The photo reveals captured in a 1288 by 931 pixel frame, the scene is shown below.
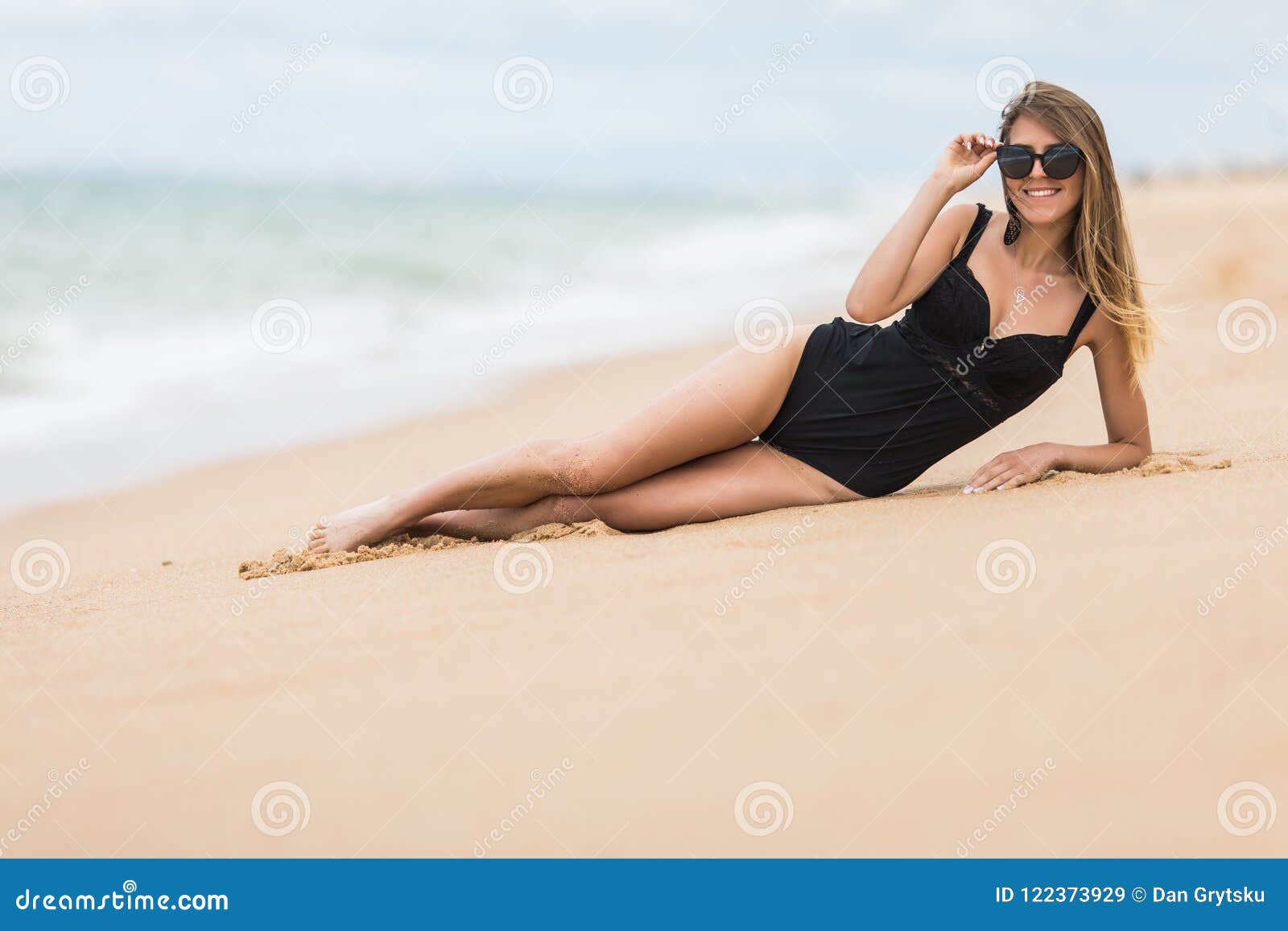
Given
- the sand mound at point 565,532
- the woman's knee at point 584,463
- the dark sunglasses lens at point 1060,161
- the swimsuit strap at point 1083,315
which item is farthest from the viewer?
the sand mound at point 565,532

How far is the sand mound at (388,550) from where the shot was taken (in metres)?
4.26

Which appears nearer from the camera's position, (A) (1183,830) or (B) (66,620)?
(A) (1183,830)

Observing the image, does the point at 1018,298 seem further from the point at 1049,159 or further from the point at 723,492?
the point at 723,492

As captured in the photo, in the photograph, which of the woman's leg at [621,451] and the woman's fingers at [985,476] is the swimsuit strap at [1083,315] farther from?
the woman's leg at [621,451]

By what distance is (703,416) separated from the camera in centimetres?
412

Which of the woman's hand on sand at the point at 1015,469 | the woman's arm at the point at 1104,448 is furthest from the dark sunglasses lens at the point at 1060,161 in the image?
the woman's hand on sand at the point at 1015,469

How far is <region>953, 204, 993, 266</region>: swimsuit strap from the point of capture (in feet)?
13.2

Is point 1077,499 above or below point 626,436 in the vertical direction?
below

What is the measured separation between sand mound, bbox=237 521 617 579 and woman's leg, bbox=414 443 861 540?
8 cm

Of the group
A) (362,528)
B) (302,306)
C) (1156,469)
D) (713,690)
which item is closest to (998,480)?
(1156,469)

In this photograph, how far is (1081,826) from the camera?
2.33 meters

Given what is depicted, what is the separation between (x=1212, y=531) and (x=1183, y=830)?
126 centimetres

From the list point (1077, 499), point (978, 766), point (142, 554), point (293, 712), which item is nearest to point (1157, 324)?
point (1077, 499)

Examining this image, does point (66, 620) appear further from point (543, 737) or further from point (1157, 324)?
point (1157, 324)
